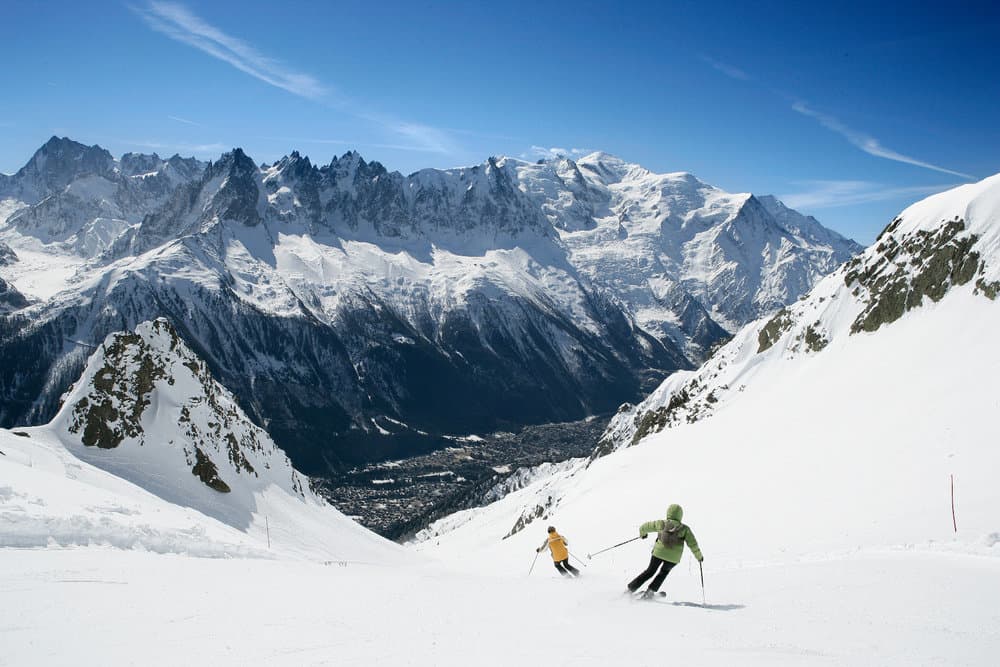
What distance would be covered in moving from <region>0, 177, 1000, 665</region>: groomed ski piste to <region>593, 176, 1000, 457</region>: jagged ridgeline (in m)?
4.55

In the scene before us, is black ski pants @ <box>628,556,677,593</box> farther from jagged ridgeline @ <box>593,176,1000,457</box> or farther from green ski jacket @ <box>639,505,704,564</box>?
jagged ridgeline @ <box>593,176,1000,457</box>

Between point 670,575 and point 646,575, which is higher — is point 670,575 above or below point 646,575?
below

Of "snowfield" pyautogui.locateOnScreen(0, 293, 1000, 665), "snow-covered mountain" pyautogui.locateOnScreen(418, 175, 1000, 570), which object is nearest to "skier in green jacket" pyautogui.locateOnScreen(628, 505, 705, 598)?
"snowfield" pyautogui.locateOnScreen(0, 293, 1000, 665)

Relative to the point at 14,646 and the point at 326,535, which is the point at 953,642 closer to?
the point at 14,646

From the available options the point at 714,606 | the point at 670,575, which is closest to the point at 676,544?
the point at 714,606

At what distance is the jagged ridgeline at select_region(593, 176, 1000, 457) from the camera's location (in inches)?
2103

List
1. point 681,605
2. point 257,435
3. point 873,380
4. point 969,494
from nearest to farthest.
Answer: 1. point 681,605
2. point 969,494
3. point 873,380
4. point 257,435

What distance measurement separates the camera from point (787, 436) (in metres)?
43.4

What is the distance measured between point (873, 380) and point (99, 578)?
156 ft

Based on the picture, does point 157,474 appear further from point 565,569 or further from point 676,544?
point 676,544

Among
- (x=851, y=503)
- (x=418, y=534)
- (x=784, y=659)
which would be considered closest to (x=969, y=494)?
(x=851, y=503)

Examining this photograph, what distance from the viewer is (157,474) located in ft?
140

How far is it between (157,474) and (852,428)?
4324 cm

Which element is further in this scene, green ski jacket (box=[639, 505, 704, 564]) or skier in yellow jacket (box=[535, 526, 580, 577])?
skier in yellow jacket (box=[535, 526, 580, 577])
